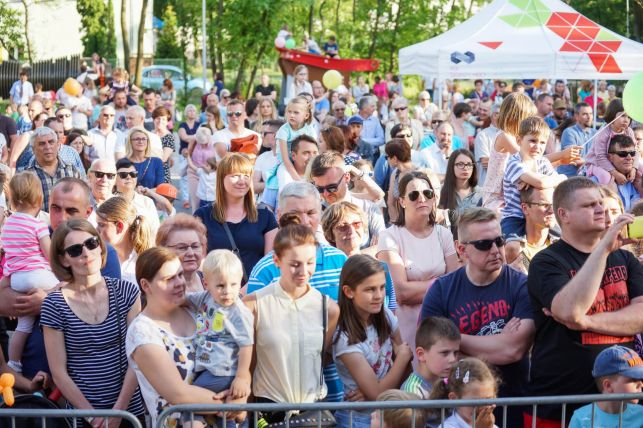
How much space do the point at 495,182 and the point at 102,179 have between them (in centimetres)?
333

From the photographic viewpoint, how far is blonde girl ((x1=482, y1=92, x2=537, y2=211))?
8.34 metres

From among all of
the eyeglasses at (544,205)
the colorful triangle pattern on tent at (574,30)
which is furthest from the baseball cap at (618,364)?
the colorful triangle pattern on tent at (574,30)

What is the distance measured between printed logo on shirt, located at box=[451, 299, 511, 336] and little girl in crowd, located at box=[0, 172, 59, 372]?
260cm

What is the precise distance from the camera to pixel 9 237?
634cm

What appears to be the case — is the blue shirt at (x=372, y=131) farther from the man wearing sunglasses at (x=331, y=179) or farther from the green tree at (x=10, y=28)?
the green tree at (x=10, y=28)

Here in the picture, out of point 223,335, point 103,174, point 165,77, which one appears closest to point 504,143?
point 103,174

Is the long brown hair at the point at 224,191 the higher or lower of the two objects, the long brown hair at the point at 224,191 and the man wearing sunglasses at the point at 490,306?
the higher

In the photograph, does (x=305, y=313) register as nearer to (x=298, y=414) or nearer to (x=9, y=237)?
(x=298, y=414)

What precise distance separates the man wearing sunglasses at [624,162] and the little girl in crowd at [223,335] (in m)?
5.27

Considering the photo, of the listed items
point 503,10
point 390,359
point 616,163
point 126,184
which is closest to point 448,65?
point 503,10

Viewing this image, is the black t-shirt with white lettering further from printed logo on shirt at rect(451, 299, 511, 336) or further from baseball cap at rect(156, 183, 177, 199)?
baseball cap at rect(156, 183, 177, 199)

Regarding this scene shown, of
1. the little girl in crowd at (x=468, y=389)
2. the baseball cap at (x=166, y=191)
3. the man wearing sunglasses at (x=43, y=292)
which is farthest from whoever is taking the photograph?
the baseball cap at (x=166, y=191)

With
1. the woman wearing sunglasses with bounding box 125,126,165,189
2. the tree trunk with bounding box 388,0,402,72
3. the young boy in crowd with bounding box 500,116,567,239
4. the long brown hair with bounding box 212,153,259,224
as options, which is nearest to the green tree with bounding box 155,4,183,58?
the tree trunk with bounding box 388,0,402,72

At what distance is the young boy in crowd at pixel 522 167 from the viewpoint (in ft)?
24.8
